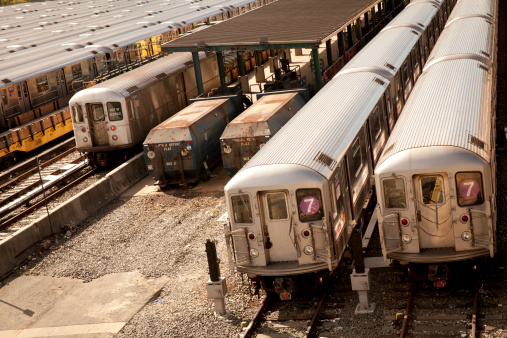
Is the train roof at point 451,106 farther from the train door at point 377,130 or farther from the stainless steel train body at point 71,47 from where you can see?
the stainless steel train body at point 71,47

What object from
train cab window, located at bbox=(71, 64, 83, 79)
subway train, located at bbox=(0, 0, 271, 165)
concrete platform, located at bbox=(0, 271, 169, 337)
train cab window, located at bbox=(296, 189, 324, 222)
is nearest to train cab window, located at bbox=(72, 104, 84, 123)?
subway train, located at bbox=(0, 0, 271, 165)

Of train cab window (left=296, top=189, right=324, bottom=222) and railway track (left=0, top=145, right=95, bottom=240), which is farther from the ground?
train cab window (left=296, top=189, right=324, bottom=222)

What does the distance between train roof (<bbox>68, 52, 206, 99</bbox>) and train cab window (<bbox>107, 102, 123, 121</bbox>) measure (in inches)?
16.2

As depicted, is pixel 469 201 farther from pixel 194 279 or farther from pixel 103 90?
pixel 103 90

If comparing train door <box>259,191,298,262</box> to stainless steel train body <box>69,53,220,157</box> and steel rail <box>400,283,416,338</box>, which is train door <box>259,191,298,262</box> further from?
stainless steel train body <box>69,53,220,157</box>

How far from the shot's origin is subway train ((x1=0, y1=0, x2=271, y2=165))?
84.0ft

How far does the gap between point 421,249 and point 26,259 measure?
30.6 ft

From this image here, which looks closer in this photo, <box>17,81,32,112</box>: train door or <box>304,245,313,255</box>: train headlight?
<box>304,245,313,255</box>: train headlight

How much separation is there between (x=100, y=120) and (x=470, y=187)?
1416 cm

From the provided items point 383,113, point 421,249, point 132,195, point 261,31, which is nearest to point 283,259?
point 421,249

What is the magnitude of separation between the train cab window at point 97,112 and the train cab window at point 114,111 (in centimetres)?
25

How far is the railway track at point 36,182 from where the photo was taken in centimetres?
1870

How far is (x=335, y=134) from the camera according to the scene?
12.8m

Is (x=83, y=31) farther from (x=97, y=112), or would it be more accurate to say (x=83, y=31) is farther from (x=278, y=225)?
(x=278, y=225)
